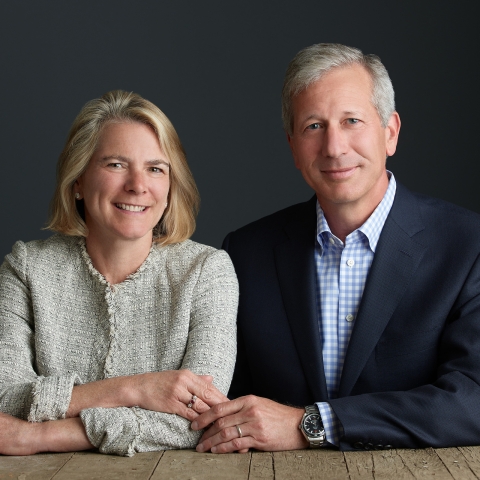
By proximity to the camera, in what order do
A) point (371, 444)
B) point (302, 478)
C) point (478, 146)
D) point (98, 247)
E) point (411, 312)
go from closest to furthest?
point (302, 478) < point (371, 444) < point (411, 312) < point (98, 247) < point (478, 146)

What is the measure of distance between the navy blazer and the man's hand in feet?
0.44

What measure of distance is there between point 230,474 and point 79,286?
0.89 meters

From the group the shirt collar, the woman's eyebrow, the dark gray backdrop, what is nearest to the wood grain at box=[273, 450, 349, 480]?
the shirt collar

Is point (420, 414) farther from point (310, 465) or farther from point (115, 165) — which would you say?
point (115, 165)

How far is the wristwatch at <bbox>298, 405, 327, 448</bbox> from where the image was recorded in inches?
96.1

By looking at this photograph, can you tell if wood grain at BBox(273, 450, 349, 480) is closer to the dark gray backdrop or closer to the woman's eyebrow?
the woman's eyebrow

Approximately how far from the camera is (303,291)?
2875mm

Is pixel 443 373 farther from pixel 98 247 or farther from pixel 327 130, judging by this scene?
pixel 98 247

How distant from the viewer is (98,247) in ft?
9.55

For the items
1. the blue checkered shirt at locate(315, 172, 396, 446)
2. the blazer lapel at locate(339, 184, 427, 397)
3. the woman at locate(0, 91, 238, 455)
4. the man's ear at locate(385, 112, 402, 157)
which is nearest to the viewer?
the woman at locate(0, 91, 238, 455)

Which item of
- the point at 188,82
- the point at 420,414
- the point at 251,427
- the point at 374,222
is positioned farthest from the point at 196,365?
the point at 188,82

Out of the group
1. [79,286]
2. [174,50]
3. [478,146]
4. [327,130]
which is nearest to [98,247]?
[79,286]

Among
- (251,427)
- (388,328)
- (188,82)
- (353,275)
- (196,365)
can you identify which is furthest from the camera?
(188,82)

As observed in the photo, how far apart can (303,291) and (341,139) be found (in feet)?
1.63
